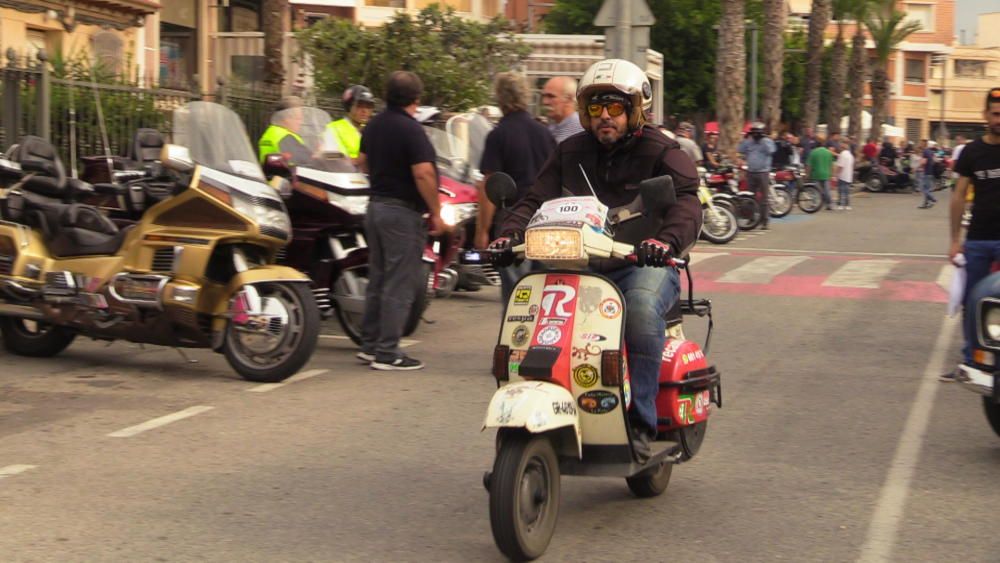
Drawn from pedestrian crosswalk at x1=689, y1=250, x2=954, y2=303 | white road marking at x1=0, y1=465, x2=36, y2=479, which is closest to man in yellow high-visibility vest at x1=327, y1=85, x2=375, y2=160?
pedestrian crosswalk at x1=689, y1=250, x2=954, y2=303

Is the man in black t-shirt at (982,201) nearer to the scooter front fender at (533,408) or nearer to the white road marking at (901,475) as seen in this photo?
the white road marking at (901,475)

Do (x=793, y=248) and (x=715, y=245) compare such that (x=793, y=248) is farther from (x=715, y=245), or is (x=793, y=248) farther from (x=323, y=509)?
(x=323, y=509)

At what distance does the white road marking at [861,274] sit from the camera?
48.9 ft

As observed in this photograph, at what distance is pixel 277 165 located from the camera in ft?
32.2

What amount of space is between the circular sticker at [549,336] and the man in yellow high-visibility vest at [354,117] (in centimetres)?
637

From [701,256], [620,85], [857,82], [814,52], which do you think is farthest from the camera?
[857,82]

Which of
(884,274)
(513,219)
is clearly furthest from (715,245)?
(513,219)

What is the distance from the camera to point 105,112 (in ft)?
44.7

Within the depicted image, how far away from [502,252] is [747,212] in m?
19.4

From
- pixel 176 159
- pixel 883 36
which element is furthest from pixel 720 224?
pixel 883 36

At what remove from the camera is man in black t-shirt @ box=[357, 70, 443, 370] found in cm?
895

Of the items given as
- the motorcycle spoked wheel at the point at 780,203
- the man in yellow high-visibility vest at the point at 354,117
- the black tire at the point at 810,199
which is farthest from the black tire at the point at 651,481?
the black tire at the point at 810,199

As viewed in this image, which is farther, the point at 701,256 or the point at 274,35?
the point at 274,35

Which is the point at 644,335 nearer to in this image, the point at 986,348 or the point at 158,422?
the point at 986,348
